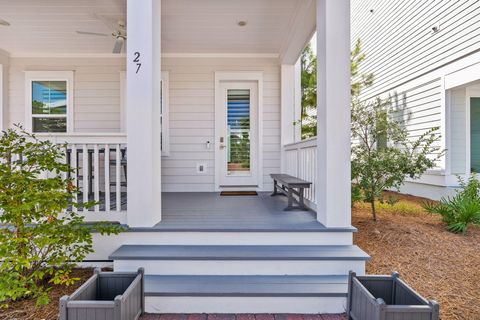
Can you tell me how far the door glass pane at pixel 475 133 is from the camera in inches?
233

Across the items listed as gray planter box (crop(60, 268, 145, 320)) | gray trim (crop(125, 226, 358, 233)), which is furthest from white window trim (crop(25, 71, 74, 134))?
gray planter box (crop(60, 268, 145, 320))

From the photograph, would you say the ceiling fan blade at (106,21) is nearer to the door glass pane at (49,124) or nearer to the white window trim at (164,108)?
the white window trim at (164,108)

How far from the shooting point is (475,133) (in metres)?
5.93

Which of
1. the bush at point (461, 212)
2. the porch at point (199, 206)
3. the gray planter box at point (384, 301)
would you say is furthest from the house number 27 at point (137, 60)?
the bush at point (461, 212)

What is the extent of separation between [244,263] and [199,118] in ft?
11.5

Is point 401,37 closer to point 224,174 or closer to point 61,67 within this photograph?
point 224,174

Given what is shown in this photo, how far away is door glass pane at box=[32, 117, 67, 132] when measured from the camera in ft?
17.8

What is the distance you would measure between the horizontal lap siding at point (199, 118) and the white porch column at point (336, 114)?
108 inches

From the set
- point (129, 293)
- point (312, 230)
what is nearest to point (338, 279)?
point (312, 230)

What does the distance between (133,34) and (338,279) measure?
9.27ft

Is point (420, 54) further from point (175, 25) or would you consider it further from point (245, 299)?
point (245, 299)

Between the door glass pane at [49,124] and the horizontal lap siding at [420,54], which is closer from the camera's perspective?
the door glass pane at [49,124]

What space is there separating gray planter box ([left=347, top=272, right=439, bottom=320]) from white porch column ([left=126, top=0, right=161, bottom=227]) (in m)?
1.82

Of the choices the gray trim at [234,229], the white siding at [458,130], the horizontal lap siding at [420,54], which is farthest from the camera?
the white siding at [458,130]
